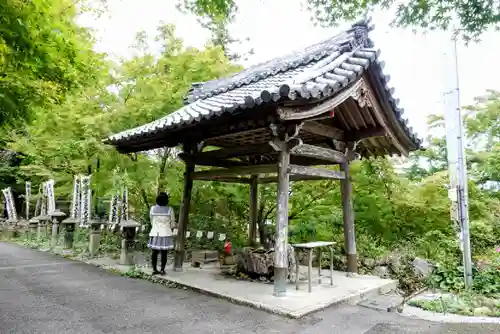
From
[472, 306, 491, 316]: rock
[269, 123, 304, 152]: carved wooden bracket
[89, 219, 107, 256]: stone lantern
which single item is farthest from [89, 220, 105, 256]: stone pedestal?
[472, 306, 491, 316]: rock

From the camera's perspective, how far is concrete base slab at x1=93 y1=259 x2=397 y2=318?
5.16m

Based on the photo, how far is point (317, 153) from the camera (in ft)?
21.8

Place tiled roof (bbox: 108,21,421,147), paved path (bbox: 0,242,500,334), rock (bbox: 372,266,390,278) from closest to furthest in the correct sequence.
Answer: paved path (bbox: 0,242,500,334)
tiled roof (bbox: 108,21,421,147)
rock (bbox: 372,266,390,278)

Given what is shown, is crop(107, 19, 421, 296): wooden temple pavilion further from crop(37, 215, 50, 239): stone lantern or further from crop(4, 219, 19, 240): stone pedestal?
crop(4, 219, 19, 240): stone pedestal

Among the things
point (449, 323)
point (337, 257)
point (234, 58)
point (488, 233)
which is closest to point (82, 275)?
point (337, 257)

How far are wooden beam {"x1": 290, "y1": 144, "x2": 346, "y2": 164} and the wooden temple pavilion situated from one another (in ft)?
0.06

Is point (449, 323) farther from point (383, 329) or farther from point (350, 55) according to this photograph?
point (350, 55)

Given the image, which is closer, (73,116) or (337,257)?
(337,257)

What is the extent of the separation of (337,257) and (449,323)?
3651 mm

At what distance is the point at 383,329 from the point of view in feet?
14.8

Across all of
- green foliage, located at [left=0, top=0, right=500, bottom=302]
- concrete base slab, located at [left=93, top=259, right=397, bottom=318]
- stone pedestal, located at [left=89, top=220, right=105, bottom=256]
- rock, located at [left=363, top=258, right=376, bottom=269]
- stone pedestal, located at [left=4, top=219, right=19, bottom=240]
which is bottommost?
stone pedestal, located at [left=4, top=219, right=19, bottom=240]

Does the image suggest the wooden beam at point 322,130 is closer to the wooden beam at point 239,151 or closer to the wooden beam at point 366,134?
the wooden beam at point 366,134

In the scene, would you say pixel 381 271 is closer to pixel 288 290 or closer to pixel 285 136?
pixel 288 290

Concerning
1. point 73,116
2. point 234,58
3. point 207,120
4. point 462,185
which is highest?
point 234,58
